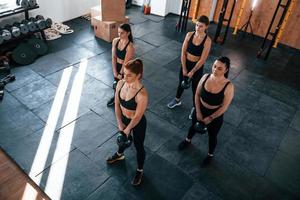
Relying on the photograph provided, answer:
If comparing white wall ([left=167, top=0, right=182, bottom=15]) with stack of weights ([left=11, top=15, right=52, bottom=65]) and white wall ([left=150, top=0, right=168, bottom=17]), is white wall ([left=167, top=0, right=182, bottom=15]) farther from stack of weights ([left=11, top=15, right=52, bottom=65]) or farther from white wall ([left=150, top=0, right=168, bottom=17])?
stack of weights ([left=11, top=15, right=52, bottom=65])

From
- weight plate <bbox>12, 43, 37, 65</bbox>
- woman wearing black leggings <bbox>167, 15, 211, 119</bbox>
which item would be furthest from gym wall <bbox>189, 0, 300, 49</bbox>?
weight plate <bbox>12, 43, 37, 65</bbox>

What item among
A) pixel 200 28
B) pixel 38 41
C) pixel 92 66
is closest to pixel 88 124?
pixel 92 66

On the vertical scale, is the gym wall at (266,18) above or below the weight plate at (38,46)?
above

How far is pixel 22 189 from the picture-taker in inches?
117

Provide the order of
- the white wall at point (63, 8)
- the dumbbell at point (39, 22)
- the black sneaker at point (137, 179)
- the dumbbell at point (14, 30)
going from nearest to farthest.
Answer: the black sneaker at point (137, 179), the dumbbell at point (14, 30), the dumbbell at point (39, 22), the white wall at point (63, 8)

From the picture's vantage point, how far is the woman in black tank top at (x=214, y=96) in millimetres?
2754

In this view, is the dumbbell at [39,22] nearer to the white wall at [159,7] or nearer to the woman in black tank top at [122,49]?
the woman in black tank top at [122,49]

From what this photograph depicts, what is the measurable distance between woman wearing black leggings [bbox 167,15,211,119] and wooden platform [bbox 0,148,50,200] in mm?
2481

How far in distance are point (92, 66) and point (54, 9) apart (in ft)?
7.45

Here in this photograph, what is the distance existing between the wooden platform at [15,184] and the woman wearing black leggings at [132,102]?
4.01 ft

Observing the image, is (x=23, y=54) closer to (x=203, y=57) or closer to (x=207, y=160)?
(x=203, y=57)

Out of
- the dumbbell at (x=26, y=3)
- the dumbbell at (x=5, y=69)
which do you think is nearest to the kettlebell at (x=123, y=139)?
the dumbbell at (x=5, y=69)

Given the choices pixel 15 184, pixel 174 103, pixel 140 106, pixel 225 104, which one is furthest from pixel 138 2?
pixel 15 184

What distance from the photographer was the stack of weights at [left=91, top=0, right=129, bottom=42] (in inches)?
233
